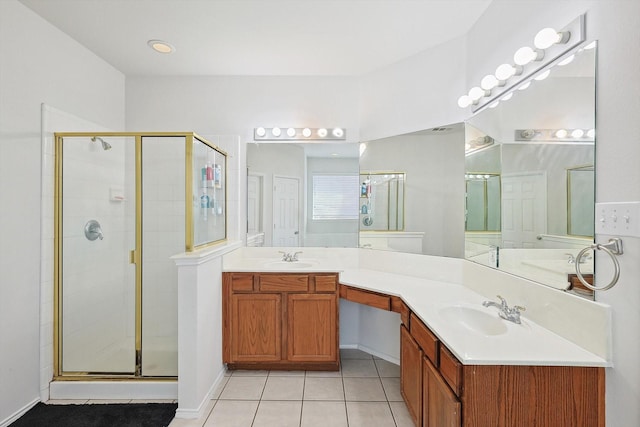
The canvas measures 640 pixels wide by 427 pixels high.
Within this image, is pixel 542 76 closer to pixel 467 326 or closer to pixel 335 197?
pixel 467 326

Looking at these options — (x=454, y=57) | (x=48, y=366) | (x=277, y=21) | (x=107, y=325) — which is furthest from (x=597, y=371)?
(x=48, y=366)

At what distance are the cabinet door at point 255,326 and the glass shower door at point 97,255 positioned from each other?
0.72 metres

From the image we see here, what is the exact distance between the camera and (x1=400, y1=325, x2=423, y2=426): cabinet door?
1.67 metres

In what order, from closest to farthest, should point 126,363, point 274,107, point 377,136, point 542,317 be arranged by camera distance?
1. point 542,317
2. point 126,363
3. point 377,136
4. point 274,107

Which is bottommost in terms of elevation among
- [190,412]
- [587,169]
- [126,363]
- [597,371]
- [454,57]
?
[190,412]

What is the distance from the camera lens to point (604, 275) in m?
1.18

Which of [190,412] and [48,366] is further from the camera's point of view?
[48,366]

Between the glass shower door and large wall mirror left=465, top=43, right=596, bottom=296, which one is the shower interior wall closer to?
the glass shower door

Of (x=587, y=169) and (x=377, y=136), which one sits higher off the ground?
(x=377, y=136)

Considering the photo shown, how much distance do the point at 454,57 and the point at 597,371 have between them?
213cm

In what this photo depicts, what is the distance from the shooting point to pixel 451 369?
128cm

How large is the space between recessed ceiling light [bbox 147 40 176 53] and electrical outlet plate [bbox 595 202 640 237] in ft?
9.48

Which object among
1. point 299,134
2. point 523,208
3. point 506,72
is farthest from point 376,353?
point 506,72

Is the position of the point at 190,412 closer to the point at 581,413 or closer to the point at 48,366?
the point at 48,366
